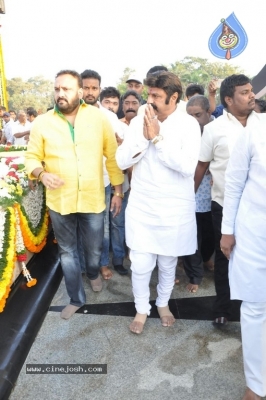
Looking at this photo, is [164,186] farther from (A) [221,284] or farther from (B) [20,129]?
(B) [20,129]

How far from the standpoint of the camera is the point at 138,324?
2.50 meters

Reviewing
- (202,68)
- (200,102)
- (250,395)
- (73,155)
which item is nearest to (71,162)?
(73,155)

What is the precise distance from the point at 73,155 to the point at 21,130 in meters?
6.69

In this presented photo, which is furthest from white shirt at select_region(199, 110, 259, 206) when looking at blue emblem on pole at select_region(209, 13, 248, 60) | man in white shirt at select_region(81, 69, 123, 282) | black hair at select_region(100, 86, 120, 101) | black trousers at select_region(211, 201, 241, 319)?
blue emblem on pole at select_region(209, 13, 248, 60)

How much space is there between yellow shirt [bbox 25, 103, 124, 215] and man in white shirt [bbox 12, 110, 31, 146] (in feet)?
18.5

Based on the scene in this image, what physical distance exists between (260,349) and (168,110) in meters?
1.47

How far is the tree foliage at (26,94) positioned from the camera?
5608cm

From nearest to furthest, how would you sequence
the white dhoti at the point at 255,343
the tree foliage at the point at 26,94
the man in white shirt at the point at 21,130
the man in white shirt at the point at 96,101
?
the white dhoti at the point at 255,343, the man in white shirt at the point at 96,101, the man in white shirt at the point at 21,130, the tree foliage at the point at 26,94

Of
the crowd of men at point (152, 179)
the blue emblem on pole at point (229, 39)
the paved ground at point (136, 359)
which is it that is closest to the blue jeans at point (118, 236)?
the crowd of men at point (152, 179)

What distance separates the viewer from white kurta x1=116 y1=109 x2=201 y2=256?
2.22 m

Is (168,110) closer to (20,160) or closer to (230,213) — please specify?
(230,213)

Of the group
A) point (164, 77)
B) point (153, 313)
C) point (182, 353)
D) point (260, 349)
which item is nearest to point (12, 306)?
point (153, 313)

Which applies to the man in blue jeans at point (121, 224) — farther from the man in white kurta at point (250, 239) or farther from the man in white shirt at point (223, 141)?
the man in white kurta at point (250, 239)

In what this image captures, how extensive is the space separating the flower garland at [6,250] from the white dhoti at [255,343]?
157 centimetres
